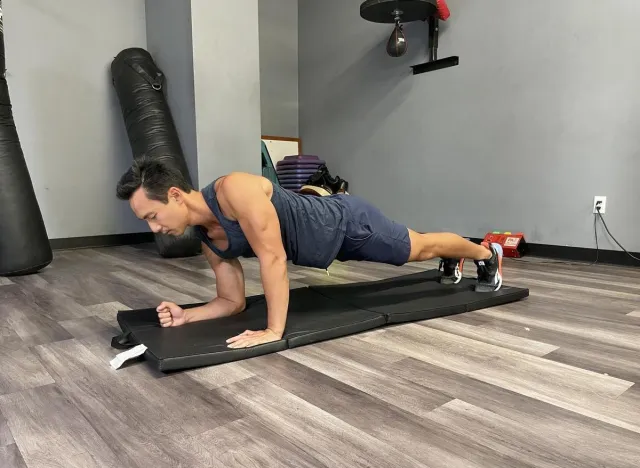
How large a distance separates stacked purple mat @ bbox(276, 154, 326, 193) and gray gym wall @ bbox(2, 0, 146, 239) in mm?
1527

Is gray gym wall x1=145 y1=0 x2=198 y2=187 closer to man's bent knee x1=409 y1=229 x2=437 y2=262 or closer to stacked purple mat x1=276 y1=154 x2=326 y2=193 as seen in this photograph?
stacked purple mat x1=276 y1=154 x2=326 y2=193

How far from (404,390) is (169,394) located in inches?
25.3

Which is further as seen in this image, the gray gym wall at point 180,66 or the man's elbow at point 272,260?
the gray gym wall at point 180,66

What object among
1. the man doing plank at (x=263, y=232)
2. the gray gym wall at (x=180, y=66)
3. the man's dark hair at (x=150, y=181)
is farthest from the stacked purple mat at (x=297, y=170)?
the man's dark hair at (x=150, y=181)

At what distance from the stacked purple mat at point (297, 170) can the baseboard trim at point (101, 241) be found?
4.80ft

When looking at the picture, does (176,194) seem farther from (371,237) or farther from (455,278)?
(455,278)

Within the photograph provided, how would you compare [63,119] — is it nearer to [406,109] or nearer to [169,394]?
[406,109]

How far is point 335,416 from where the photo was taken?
1.20m

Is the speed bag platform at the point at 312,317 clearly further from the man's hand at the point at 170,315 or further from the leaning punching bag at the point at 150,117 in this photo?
the leaning punching bag at the point at 150,117

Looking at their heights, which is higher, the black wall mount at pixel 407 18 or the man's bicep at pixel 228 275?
the black wall mount at pixel 407 18

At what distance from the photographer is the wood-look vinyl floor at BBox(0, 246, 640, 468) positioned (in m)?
1.04

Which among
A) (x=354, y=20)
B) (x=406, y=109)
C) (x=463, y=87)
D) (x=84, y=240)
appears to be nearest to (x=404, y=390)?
(x=463, y=87)

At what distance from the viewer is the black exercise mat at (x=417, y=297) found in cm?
204

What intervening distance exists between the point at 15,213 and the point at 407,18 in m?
3.28
